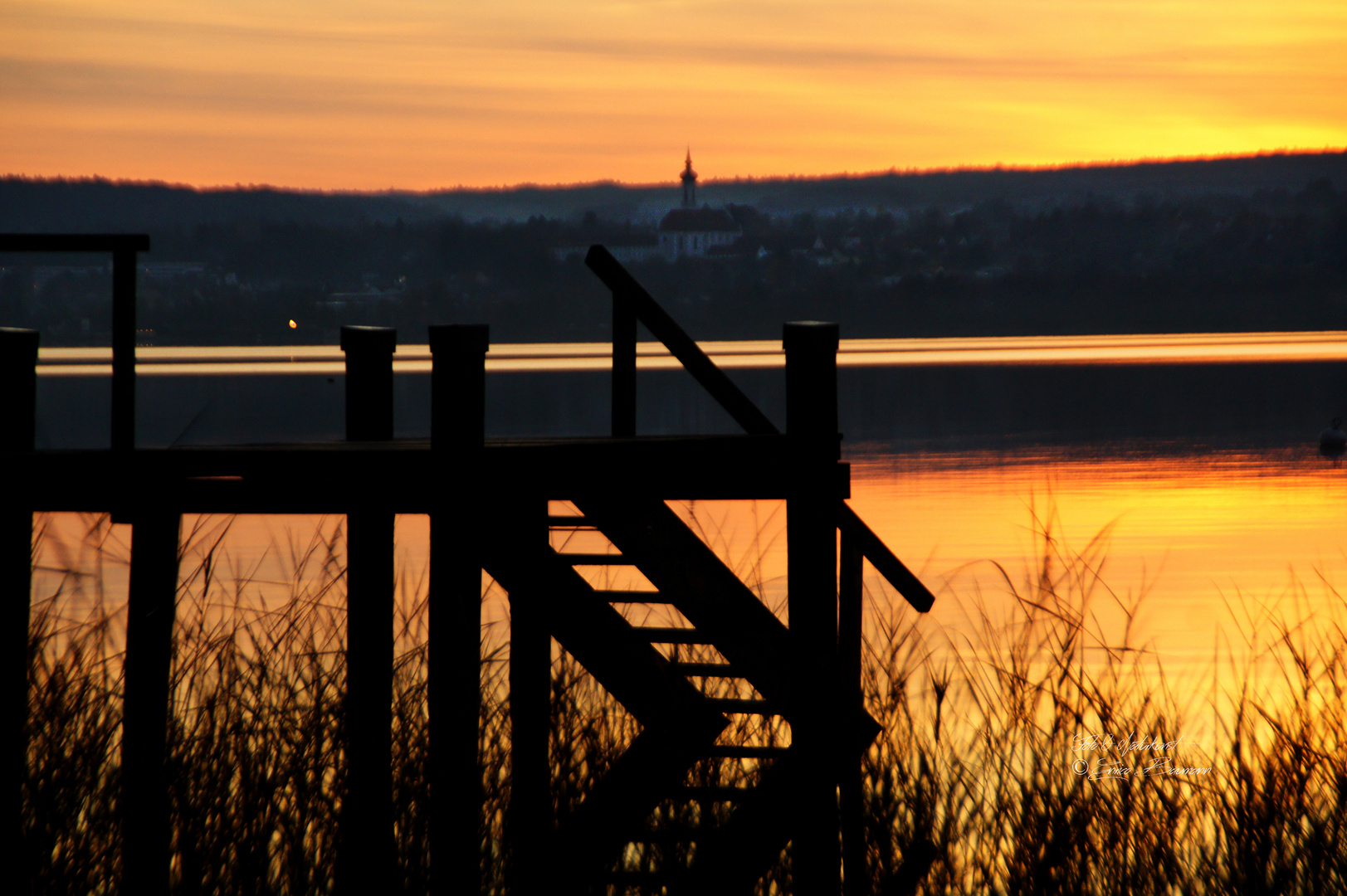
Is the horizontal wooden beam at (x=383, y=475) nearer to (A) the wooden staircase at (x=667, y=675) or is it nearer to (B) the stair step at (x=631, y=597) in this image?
(A) the wooden staircase at (x=667, y=675)

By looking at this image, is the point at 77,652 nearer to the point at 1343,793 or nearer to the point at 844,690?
the point at 844,690

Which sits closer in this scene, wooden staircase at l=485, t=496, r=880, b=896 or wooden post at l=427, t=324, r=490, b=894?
wooden post at l=427, t=324, r=490, b=894

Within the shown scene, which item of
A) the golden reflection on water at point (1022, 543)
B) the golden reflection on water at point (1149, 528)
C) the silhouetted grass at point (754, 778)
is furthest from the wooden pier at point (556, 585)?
the golden reflection on water at point (1149, 528)

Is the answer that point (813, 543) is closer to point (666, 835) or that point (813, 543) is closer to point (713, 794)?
point (713, 794)

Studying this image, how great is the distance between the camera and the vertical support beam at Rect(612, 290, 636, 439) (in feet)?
21.3

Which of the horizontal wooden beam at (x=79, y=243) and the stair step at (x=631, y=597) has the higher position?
the horizontal wooden beam at (x=79, y=243)

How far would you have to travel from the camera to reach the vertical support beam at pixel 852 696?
5422 millimetres

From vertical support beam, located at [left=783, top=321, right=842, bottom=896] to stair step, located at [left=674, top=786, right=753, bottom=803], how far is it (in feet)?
0.92

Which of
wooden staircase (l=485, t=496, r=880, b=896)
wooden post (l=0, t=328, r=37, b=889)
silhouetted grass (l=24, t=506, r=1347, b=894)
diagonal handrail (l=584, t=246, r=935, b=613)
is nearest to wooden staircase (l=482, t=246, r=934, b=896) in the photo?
wooden staircase (l=485, t=496, r=880, b=896)

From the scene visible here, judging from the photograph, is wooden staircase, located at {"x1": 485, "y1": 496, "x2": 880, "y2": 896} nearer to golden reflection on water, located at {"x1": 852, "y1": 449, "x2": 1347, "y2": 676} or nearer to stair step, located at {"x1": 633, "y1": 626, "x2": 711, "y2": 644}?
stair step, located at {"x1": 633, "y1": 626, "x2": 711, "y2": 644}

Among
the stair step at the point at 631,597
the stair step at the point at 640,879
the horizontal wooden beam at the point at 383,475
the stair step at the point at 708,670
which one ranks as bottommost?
the stair step at the point at 640,879

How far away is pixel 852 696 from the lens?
5328 mm

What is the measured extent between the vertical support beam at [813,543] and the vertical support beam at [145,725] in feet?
8.73

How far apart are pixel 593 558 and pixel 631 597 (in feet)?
0.75
